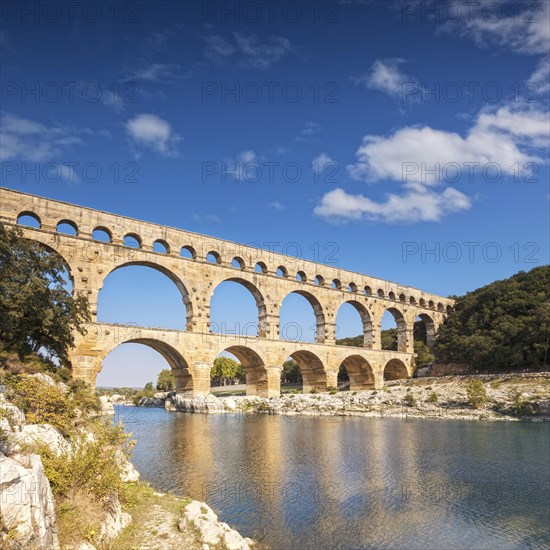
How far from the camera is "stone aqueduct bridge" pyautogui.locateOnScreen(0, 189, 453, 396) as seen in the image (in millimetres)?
28203

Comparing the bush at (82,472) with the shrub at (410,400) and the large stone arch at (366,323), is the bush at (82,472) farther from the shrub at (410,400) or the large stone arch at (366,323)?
the large stone arch at (366,323)

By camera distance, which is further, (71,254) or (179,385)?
(179,385)

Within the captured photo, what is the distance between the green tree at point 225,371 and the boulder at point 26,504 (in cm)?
6297

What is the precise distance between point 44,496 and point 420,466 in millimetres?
11514

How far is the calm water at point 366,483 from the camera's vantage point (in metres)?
8.57

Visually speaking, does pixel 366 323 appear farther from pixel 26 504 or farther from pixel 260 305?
pixel 26 504

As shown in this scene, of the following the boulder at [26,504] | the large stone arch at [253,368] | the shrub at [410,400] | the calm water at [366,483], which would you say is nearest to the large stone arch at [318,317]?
the large stone arch at [253,368]

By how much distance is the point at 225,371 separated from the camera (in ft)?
232

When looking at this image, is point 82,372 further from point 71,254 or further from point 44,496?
point 44,496

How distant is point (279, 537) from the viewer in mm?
8234

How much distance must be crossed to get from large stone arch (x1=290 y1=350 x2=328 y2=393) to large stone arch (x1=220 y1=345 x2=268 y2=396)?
13.5 feet

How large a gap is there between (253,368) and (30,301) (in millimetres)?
22267

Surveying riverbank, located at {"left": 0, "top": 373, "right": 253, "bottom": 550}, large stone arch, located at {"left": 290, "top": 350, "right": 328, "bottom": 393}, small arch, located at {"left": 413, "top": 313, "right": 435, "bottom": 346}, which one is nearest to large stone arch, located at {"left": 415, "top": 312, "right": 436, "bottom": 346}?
small arch, located at {"left": 413, "top": 313, "right": 435, "bottom": 346}

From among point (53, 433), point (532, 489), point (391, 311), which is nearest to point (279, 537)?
point (53, 433)
